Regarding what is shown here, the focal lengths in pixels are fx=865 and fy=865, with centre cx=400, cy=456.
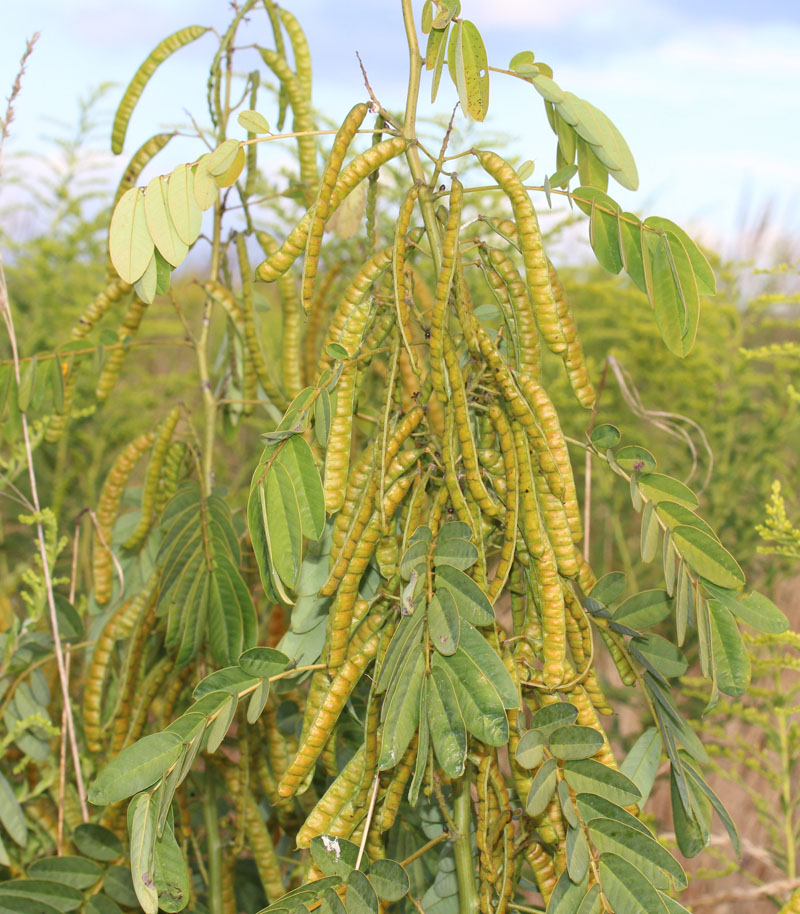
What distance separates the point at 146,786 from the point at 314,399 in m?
0.37

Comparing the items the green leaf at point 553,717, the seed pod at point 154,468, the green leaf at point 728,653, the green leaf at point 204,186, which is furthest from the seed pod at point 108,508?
the green leaf at point 728,653

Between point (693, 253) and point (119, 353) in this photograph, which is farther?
point (119, 353)

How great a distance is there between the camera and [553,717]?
2.53 ft

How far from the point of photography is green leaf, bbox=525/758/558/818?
0.74 meters

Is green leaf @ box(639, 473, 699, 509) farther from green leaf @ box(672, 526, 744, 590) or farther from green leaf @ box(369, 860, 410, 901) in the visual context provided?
green leaf @ box(369, 860, 410, 901)

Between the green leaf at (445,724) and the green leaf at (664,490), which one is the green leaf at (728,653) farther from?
the green leaf at (445,724)

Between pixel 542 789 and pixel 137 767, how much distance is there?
356 mm

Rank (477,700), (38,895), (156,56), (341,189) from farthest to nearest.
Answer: (156,56)
(38,895)
(341,189)
(477,700)

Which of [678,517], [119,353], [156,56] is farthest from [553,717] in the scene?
[156,56]

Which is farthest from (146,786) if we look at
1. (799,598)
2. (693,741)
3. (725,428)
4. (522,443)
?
(799,598)

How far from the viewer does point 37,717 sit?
1.22 meters

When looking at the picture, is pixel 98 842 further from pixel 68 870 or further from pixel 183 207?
pixel 183 207

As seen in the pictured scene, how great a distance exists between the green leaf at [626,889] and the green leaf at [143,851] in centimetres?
38

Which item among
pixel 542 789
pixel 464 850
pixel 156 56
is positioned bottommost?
pixel 464 850
